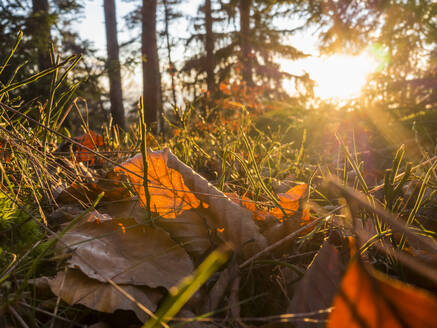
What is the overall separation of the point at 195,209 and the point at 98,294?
0.31 meters

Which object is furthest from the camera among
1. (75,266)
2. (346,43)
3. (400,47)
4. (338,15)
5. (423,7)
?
(346,43)

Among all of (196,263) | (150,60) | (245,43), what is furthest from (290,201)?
(245,43)

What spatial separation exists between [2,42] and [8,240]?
222 inches

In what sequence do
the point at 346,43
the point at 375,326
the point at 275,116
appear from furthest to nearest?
the point at 346,43 → the point at 275,116 → the point at 375,326

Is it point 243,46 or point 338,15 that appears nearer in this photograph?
point 338,15

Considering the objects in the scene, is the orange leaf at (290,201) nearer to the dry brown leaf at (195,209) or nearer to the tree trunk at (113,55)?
the dry brown leaf at (195,209)

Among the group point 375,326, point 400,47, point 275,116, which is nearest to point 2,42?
point 275,116

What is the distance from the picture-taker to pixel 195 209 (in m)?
0.76

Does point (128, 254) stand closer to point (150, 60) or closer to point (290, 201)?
point (290, 201)

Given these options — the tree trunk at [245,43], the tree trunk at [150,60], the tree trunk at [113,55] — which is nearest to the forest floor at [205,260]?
the tree trunk at [113,55]

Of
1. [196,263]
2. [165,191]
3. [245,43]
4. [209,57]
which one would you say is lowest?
[196,263]

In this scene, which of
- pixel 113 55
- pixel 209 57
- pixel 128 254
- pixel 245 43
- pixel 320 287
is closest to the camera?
pixel 320 287

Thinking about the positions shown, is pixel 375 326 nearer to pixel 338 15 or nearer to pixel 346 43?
pixel 338 15

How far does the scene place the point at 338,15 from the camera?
6383 mm
